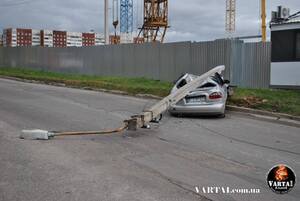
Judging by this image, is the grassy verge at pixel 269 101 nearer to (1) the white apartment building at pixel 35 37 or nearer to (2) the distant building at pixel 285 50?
(2) the distant building at pixel 285 50

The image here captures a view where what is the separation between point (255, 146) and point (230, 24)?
81.0m

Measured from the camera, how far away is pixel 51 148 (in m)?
7.67

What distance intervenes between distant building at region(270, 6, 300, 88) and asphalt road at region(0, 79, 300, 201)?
748cm

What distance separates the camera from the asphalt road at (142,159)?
539cm

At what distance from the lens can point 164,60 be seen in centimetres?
2438

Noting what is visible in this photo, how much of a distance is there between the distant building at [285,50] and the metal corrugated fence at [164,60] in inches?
Result: 22.4

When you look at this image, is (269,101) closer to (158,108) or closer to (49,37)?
(158,108)

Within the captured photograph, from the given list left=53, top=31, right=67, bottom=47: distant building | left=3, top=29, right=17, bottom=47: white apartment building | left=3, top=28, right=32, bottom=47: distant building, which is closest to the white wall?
left=53, top=31, right=67, bottom=47: distant building

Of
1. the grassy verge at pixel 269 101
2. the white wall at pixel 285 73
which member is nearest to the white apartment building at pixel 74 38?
the white wall at pixel 285 73

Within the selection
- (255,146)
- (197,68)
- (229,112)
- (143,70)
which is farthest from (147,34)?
(255,146)

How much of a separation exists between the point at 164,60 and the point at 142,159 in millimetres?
17692

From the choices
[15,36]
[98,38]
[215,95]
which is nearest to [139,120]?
[215,95]

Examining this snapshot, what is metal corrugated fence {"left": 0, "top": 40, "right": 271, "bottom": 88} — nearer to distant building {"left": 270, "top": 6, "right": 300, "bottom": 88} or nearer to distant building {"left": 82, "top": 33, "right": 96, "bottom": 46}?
distant building {"left": 270, "top": 6, "right": 300, "bottom": 88}

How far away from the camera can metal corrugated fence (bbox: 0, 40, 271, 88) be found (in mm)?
20047
